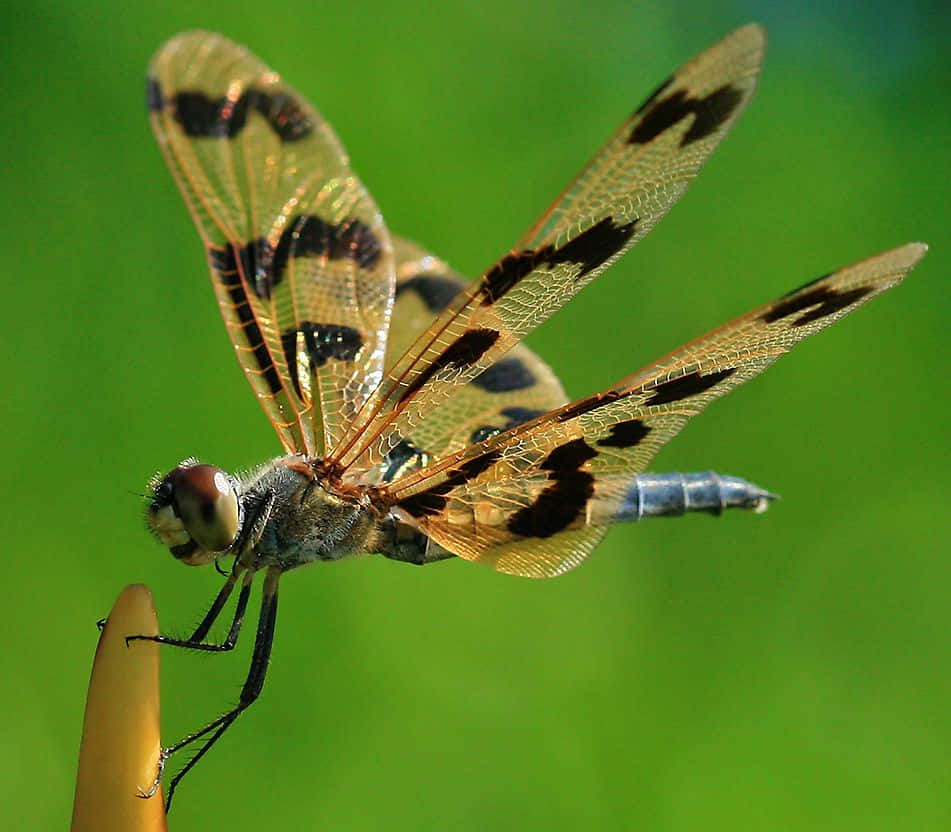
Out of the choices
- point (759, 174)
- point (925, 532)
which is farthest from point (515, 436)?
point (759, 174)

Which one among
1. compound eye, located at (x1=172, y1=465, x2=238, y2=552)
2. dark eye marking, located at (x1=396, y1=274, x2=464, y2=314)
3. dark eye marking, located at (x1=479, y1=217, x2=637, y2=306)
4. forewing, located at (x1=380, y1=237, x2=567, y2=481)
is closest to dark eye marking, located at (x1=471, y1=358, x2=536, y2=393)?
forewing, located at (x1=380, y1=237, x2=567, y2=481)

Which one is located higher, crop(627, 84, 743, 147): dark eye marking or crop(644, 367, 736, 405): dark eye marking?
crop(627, 84, 743, 147): dark eye marking

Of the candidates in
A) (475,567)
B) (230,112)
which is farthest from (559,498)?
(475,567)

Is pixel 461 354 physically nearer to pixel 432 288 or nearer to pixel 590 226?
pixel 590 226

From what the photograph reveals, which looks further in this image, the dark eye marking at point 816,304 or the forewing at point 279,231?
the forewing at point 279,231

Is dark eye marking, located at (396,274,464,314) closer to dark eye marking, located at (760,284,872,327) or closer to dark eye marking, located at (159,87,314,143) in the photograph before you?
dark eye marking, located at (159,87,314,143)

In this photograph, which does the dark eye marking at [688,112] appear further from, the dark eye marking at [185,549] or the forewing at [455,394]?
the dark eye marking at [185,549]

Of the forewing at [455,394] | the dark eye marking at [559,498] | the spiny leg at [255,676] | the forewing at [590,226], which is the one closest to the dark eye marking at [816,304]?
the forewing at [590,226]
